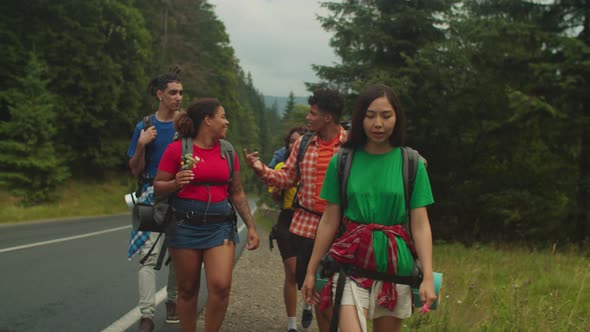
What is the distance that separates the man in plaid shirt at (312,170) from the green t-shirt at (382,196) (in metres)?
1.31

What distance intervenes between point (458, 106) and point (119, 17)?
2290cm

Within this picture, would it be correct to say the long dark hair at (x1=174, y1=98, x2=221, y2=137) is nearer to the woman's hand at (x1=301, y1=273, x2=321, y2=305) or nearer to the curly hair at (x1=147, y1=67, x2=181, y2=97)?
the curly hair at (x1=147, y1=67, x2=181, y2=97)

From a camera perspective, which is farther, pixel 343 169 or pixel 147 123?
pixel 147 123

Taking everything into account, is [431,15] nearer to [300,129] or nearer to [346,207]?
[300,129]

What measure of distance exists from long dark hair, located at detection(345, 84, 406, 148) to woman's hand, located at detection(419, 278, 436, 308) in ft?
2.56

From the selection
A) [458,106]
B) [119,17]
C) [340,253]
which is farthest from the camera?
[119,17]

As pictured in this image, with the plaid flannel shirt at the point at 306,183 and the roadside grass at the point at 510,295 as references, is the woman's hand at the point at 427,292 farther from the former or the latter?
the roadside grass at the point at 510,295

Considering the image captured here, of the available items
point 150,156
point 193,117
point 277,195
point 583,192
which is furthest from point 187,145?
point 583,192

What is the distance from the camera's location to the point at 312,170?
471cm

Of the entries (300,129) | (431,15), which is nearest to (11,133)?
(431,15)

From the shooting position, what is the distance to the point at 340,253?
3.32 meters

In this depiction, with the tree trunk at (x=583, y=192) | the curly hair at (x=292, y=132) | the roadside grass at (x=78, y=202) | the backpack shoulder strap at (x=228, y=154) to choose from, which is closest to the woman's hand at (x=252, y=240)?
the backpack shoulder strap at (x=228, y=154)

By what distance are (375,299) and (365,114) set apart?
3.39ft

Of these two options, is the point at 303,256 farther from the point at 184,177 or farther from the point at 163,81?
the point at 163,81
